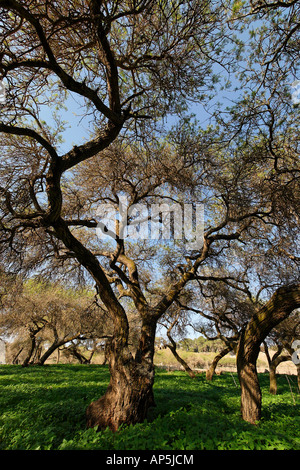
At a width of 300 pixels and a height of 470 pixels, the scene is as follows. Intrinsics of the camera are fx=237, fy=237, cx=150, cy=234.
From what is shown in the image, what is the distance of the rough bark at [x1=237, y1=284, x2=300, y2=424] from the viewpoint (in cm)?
445

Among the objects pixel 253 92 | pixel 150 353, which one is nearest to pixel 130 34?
pixel 253 92

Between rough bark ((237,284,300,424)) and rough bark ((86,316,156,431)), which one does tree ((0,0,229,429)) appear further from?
rough bark ((237,284,300,424))

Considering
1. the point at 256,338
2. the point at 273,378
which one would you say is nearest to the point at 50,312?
the point at 273,378

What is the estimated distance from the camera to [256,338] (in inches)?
188

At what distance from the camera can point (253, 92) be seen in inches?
183

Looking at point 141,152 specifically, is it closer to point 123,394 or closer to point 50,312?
point 123,394

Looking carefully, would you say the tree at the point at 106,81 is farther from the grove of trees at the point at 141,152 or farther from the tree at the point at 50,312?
the tree at the point at 50,312

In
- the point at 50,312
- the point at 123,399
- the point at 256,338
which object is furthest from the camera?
the point at 50,312

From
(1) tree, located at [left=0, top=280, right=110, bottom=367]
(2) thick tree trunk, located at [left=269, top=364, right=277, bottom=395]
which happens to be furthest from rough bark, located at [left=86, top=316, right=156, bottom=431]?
(1) tree, located at [left=0, top=280, right=110, bottom=367]

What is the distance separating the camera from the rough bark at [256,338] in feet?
14.6

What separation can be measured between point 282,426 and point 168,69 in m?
7.89
